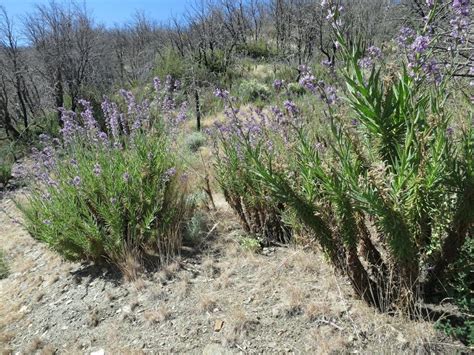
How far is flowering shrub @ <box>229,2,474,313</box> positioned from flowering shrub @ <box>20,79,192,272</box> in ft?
4.95

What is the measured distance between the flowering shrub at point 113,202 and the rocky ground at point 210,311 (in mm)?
266

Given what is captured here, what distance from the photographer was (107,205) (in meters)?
3.68

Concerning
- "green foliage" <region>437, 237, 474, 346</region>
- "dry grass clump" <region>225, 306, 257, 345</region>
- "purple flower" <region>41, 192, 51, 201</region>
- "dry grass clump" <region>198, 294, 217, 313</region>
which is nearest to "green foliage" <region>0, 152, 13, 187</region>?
"purple flower" <region>41, 192, 51, 201</region>

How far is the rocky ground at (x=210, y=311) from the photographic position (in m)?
2.48

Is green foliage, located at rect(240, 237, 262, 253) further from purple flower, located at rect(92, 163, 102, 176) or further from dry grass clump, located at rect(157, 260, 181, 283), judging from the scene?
purple flower, located at rect(92, 163, 102, 176)

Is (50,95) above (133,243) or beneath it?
above

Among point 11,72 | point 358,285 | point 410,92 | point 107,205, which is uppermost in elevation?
point 11,72

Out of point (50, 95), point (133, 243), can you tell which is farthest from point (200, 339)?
point (50, 95)

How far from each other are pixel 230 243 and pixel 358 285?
1528mm

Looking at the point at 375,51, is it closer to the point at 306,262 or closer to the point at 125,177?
the point at 306,262

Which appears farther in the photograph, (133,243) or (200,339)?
(133,243)

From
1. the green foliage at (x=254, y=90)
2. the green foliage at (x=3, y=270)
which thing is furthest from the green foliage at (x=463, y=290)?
the green foliage at (x=254, y=90)

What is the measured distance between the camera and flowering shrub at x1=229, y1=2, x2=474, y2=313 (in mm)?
2055

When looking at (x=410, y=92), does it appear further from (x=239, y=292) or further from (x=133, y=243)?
(x=133, y=243)
